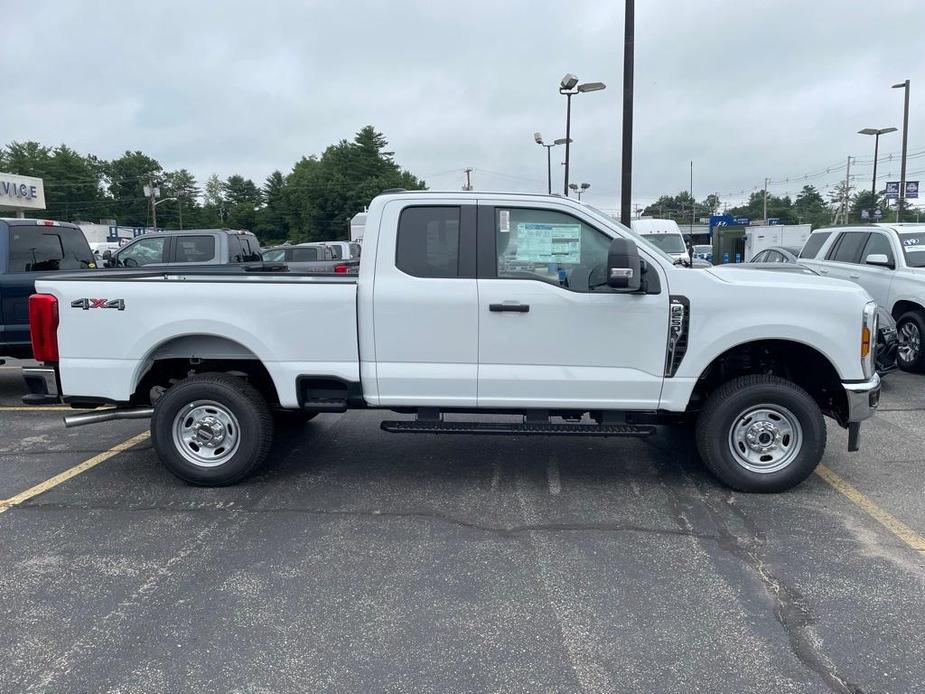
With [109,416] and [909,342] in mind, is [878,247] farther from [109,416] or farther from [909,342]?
[109,416]

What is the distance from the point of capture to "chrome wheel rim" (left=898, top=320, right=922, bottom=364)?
9.64 meters

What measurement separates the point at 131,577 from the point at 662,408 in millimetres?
3501

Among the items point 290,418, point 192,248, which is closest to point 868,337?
point 290,418

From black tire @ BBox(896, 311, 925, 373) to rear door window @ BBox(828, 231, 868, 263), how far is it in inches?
54.5

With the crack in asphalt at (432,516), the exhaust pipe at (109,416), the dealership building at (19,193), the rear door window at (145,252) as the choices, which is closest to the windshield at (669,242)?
the rear door window at (145,252)

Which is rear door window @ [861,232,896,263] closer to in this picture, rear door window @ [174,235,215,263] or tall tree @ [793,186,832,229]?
rear door window @ [174,235,215,263]

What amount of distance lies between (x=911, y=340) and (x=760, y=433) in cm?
589

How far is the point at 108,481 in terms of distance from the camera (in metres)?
5.71

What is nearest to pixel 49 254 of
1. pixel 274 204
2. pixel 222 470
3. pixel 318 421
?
pixel 318 421

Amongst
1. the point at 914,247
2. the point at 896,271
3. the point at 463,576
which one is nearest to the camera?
the point at 463,576

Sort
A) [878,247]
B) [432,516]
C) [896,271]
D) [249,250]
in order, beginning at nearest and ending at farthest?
[432,516] → [896,271] → [878,247] → [249,250]

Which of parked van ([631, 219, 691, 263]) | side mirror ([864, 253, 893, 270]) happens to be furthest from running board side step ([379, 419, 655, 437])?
parked van ([631, 219, 691, 263])

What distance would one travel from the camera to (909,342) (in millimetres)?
9727

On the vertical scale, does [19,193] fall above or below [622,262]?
above
